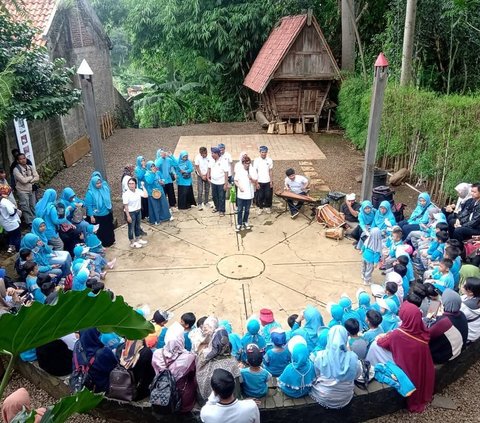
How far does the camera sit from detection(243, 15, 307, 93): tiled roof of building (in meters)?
15.6

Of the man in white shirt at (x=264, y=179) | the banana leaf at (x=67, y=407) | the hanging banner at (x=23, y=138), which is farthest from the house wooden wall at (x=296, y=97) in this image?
the banana leaf at (x=67, y=407)

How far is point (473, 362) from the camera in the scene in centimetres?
542

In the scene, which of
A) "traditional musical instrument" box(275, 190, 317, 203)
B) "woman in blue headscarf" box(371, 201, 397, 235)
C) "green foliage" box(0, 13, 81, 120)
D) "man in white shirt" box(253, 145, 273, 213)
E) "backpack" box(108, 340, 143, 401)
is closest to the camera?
"backpack" box(108, 340, 143, 401)

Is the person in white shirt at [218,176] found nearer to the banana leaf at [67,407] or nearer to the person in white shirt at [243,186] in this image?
the person in white shirt at [243,186]

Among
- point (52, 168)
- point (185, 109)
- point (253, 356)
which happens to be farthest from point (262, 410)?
point (185, 109)

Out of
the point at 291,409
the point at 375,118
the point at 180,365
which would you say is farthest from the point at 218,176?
the point at 291,409

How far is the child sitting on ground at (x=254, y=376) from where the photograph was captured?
427cm

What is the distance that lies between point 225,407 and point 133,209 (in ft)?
15.8

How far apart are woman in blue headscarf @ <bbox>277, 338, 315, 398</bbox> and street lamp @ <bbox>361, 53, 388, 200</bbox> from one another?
5118mm

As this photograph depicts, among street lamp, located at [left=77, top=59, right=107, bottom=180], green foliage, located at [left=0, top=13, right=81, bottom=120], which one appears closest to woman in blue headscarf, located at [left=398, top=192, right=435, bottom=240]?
street lamp, located at [left=77, top=59, right=107, bottom=180]

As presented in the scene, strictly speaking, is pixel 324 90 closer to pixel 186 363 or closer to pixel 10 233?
pixel 10 233

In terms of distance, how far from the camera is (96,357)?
4414mm

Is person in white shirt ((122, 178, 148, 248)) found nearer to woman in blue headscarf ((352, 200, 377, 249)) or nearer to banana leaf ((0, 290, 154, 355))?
woman in blue headscarf ((352, 200, 377, 249))

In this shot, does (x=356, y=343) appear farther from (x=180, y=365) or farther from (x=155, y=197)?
(x=155, y=197)
